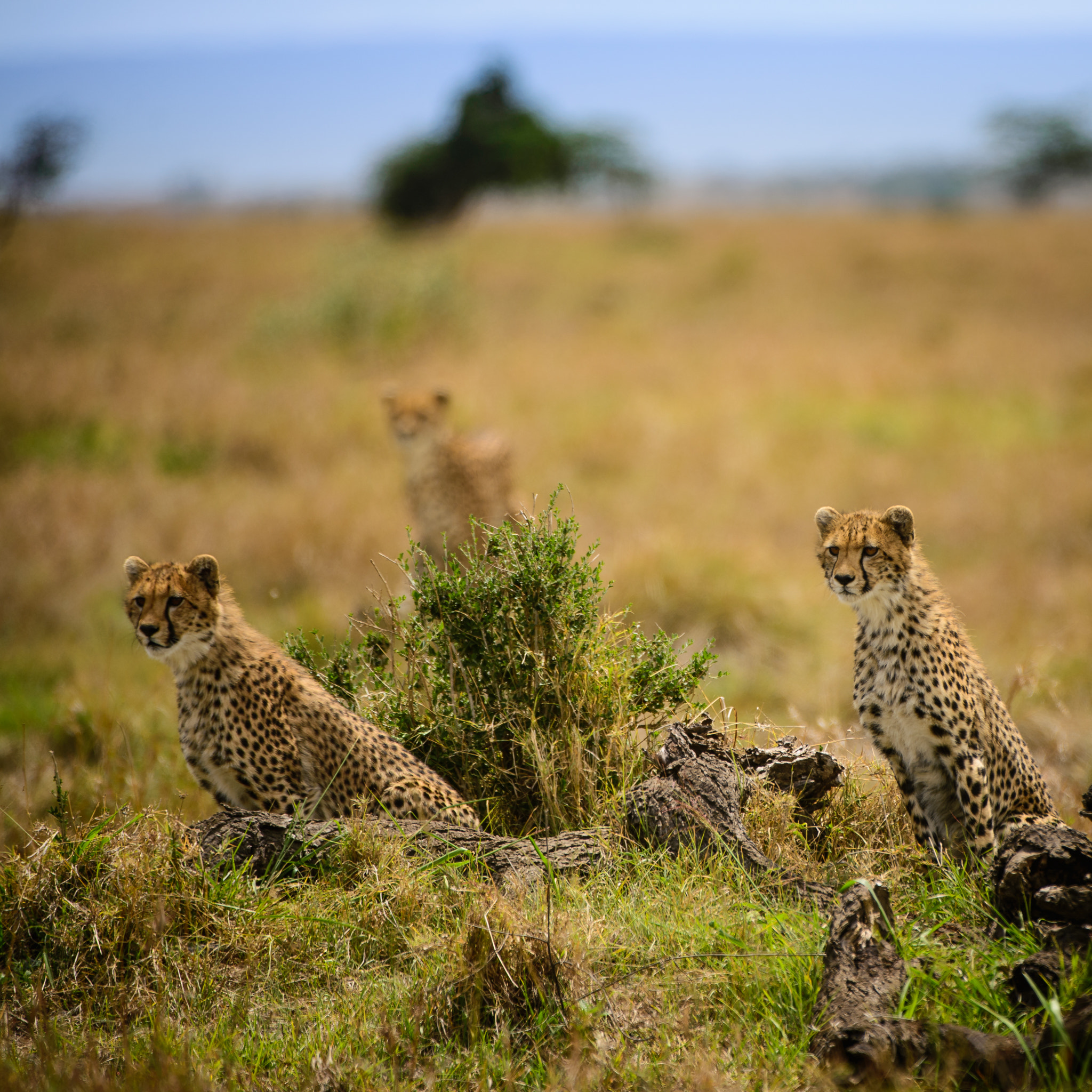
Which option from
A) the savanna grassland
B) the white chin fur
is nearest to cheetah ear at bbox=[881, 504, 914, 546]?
the savanna grassland

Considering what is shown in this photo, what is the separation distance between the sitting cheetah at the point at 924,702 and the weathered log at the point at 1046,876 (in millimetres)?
336

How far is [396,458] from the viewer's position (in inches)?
462

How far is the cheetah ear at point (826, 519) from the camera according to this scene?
11.8 feet

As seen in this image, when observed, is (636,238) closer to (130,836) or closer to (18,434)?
(18,434)

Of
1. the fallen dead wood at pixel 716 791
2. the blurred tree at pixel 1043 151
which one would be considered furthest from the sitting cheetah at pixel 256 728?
the blurred tree at pixel 1043 151

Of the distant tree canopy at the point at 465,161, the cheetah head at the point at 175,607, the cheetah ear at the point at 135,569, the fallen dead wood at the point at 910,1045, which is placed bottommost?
the fallen dead wood at the point at 910,1045

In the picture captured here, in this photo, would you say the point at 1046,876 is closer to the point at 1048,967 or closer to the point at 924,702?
the point at 1048,967

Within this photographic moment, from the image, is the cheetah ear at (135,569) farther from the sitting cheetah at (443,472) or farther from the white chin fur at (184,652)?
the sitting cheetah at (443,472)

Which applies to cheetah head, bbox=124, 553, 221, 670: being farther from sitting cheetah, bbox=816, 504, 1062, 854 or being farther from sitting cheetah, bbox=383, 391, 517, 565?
sitting cheetah, bbox=383, 391, 517, 565

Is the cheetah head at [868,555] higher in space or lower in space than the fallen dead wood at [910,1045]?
higher

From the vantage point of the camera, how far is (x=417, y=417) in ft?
28.8

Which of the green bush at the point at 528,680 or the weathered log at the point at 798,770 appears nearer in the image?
the weathered log at the point at 798,770

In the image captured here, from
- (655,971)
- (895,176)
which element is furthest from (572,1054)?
(895,176)

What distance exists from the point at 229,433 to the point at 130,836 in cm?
911
